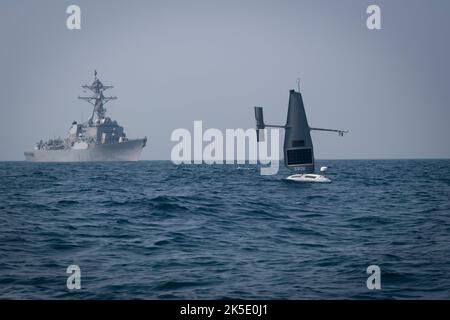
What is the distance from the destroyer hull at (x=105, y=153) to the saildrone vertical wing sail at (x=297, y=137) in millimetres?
116962

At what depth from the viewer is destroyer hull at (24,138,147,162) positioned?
518 ft

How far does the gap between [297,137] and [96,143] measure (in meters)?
121

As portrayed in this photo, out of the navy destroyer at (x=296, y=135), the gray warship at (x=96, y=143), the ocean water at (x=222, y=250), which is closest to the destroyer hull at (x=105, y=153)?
the gray warship at (x=96, y=143)

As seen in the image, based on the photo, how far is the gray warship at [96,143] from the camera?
158500 millimetres

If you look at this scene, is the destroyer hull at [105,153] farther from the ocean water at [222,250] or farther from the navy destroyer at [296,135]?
the ocean water at [222,250]

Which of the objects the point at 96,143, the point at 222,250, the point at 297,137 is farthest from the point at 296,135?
the point at 96,143

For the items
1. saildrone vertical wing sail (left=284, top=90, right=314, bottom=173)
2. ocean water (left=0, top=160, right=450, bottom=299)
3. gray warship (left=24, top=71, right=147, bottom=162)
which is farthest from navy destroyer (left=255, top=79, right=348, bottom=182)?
gray warship (left=24, top=71, right=147, bottom=162)

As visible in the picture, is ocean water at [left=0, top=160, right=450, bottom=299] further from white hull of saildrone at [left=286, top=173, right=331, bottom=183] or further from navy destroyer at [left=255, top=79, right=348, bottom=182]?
navy destroyer at [left=255, top=79, right=348, bottom=182]

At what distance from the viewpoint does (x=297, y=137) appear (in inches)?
1866

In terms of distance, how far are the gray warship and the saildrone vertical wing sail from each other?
11696cm

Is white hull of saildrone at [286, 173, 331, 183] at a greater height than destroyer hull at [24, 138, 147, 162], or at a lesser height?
lesser
